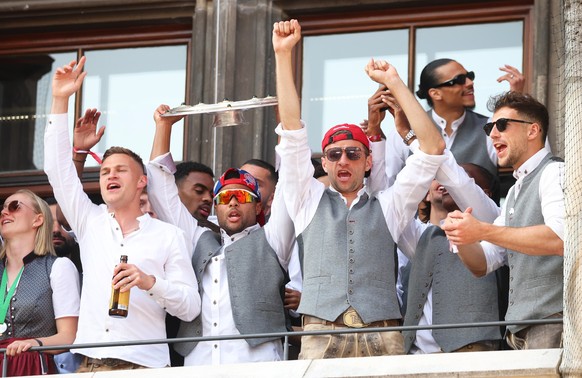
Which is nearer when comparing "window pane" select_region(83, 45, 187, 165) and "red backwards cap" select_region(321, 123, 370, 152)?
"red backwards cap" select_region(321, 123, 370, 152)

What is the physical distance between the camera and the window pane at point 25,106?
45.0 ft

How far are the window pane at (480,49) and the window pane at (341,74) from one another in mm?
163

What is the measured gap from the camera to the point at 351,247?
1036 cm

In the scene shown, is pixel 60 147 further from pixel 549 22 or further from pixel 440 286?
pixel 549 22

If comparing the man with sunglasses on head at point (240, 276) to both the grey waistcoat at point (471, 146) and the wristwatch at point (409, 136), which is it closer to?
the wristwatch at point (409, 136)

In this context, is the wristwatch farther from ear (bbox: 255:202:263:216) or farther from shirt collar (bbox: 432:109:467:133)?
ear (bbox: 255:202:263:216)

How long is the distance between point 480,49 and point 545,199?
310 cm

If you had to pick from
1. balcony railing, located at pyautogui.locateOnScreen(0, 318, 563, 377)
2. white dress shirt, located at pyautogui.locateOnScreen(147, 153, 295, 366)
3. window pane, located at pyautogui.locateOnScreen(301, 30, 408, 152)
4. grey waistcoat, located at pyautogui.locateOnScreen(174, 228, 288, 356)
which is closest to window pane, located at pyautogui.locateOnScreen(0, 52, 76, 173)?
window pane, located at pyautogui.locateOnScreen(301, 30, 408, 152)

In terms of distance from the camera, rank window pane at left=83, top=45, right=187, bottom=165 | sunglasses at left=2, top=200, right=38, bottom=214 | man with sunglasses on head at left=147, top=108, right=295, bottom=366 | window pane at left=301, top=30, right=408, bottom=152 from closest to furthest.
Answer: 1. man with sunglasses on head at left=147, top=108, right=295, bottom=366
2. sunglasses at left=2, top=200, right=38, bottom=214
3. window pane at left=301, top=30, right=408, bottom=152
4. window pane at left=83, top=45, right=187, bottom=165

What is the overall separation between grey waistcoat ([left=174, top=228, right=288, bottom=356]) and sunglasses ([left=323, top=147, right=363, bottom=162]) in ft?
2.17

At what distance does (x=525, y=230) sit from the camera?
32.1 ft

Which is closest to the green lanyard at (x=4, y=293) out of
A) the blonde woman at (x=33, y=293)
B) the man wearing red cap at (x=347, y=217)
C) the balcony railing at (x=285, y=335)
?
the blonde woman at (x=33, y=293)

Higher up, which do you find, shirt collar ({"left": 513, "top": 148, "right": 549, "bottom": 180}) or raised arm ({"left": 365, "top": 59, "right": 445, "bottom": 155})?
raised arm ({"left": 365, "top": 59, "right": 445, "bottom": 155})

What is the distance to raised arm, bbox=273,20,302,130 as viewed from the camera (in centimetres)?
1052
